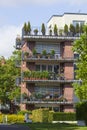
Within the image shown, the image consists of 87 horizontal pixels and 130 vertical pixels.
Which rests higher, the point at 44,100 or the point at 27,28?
the point at 27,28

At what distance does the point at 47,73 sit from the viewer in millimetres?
62156

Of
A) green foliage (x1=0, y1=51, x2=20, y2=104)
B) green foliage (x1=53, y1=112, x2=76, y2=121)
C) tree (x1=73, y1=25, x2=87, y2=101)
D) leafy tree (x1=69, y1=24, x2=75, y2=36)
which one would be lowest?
green foliage (x1=53, y1=112, x2=76, y2=121)

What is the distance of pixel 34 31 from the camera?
208 feet

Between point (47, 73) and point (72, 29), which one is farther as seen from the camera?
point (72, 29)

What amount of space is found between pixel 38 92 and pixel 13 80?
33.8 ft

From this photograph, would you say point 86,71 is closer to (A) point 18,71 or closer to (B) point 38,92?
(B) point 38,92

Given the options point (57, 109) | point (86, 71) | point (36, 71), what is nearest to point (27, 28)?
point (36, 71)

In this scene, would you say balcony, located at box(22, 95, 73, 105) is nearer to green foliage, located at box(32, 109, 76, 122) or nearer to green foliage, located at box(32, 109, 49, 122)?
green foliage, located at box(32, 109, 76, 122)

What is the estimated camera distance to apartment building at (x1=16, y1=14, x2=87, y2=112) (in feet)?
204

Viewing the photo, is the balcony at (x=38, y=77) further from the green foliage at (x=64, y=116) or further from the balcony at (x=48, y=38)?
the green foliage at (x=64, y=116)

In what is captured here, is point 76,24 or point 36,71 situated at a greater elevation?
point 76,24

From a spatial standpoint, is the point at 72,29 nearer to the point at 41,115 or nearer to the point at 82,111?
the point at 41,115

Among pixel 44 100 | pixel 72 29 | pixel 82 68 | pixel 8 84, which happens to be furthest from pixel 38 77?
pixel 82 68

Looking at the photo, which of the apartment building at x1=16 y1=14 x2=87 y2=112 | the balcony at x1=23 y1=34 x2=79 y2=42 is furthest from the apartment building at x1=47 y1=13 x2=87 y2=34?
the apartment building at x1=16 y1=14 x2=87 y2=112
